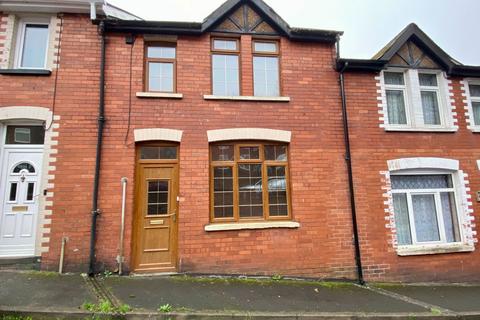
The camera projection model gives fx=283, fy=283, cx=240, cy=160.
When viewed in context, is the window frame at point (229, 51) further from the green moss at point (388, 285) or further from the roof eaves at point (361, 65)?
the green moss at point (388, 285)

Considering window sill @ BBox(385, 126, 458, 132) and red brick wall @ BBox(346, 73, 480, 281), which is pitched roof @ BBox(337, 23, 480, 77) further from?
window sill @ BBox(385, 126, 458, 132)

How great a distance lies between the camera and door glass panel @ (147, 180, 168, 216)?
6.16m

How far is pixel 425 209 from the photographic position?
7.16 metres

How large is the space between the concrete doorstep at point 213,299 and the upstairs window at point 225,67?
4276 millimetres

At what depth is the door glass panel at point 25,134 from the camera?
6168 mm

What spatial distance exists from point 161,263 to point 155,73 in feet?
14.1

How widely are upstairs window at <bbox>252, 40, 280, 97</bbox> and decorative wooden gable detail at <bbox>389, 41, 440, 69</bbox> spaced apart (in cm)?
309

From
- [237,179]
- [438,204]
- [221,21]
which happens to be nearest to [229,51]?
[221,21]

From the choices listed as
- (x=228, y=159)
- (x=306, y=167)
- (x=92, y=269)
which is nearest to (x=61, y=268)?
(x=92, y=269)

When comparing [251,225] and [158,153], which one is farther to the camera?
[158,153]

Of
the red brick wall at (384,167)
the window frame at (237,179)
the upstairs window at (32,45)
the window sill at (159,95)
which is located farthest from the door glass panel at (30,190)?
the red brick wall at (384,167)

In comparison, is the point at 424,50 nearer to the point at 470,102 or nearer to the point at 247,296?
the point at 470,102

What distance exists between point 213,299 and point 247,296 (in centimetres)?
63

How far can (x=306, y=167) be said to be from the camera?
6578 millimetres
